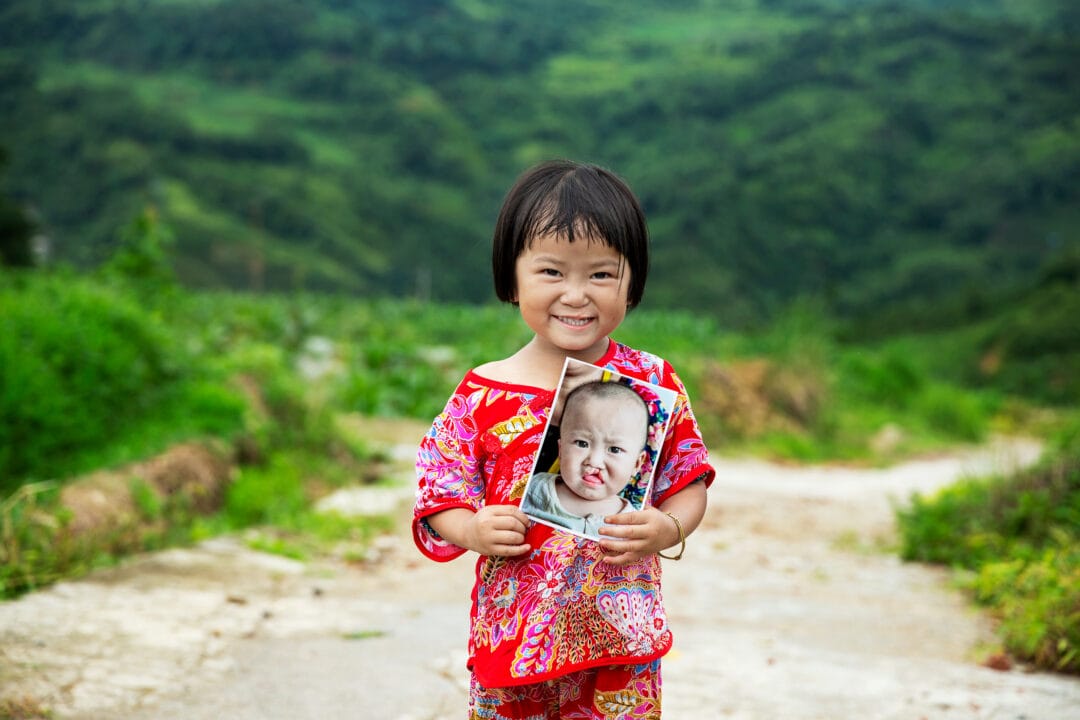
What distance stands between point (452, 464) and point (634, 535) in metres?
0.36

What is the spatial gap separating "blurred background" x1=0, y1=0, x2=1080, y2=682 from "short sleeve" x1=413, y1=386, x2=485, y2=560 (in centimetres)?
234

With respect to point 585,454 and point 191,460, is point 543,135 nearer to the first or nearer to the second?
point 191,460

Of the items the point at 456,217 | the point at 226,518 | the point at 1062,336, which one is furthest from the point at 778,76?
the point at 226,518

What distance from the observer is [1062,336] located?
21.3 m

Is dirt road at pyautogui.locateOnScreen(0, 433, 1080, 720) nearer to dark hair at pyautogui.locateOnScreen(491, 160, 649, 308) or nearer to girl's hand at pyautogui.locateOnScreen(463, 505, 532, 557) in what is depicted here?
girl's hand at pyautogui.locateOnScreen(463, 505, 532, 557)

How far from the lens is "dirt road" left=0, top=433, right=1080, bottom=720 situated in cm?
309

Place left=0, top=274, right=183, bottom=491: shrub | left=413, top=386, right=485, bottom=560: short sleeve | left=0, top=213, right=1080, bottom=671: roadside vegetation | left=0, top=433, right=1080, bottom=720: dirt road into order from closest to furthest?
left=413, top=386, right=485, bottom=560: short sleeve → left=0, top=433, right=1080, bottom=720: dirt road → left=0, top=213, right=1080, bottom=671: roadside vegetation → left=0, top=274, right=183, bottom=491: shrub

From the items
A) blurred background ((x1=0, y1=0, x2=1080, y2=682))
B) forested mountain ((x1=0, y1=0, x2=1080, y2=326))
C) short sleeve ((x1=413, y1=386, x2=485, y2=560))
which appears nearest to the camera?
short sleeve ((x1=413, y1=386, x2=485, y2=560))

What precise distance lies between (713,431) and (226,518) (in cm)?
639

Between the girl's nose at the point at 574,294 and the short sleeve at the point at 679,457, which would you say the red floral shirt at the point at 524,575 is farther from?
the girl's nose at the point at 574,294

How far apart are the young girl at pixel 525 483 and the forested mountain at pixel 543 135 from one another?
129 ft

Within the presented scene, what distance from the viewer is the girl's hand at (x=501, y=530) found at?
1.92 m

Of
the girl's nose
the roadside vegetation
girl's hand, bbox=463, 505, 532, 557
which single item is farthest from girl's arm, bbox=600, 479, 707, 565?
the roadside vegetation

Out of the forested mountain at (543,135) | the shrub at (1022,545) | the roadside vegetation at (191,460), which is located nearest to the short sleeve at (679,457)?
the shrub at (1022,545)
